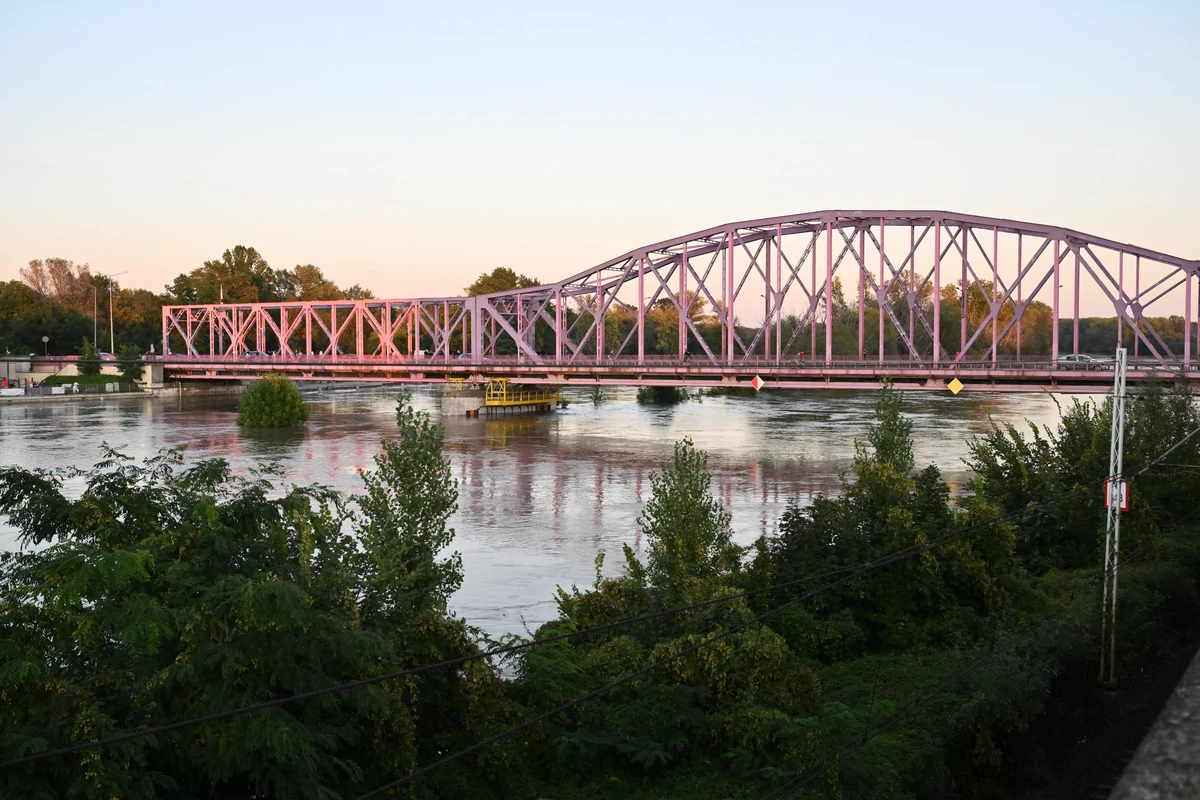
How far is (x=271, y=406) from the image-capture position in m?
68.0

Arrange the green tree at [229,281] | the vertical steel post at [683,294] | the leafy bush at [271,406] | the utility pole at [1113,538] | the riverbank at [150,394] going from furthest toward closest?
the green tree at [229,281] < the riverbank at [150,394] < the vertical steel post at [683,294] < the leafy bush at [271,406] < the utility pole at [1113,538]

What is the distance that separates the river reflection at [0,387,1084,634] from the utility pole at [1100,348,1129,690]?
397 inches

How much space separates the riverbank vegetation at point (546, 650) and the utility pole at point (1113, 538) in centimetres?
36

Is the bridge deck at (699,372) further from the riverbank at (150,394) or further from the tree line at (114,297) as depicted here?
the tree line at (114,297)

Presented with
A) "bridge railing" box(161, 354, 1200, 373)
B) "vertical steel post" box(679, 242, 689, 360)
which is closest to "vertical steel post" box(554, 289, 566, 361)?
"bridge railing" box(161, 354, 1200, 373)

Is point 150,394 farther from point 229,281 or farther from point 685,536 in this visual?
point 685,536

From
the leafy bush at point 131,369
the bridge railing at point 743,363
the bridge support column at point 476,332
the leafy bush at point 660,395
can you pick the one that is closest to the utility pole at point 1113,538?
the bridge railing at point 743,363

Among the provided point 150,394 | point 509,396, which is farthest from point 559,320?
point 150,394

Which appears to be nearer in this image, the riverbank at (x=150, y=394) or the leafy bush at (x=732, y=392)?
the riverbank at (x=150, y=394)

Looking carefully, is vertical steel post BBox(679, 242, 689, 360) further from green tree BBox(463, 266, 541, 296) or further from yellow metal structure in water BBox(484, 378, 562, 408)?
green tree BBox(463, 266, 541, 296)

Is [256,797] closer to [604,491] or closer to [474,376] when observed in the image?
[604,491]

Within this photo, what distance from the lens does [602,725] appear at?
1462 centimetres

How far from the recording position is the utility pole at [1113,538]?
17844mm

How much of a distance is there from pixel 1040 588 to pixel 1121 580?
74.9 inches
